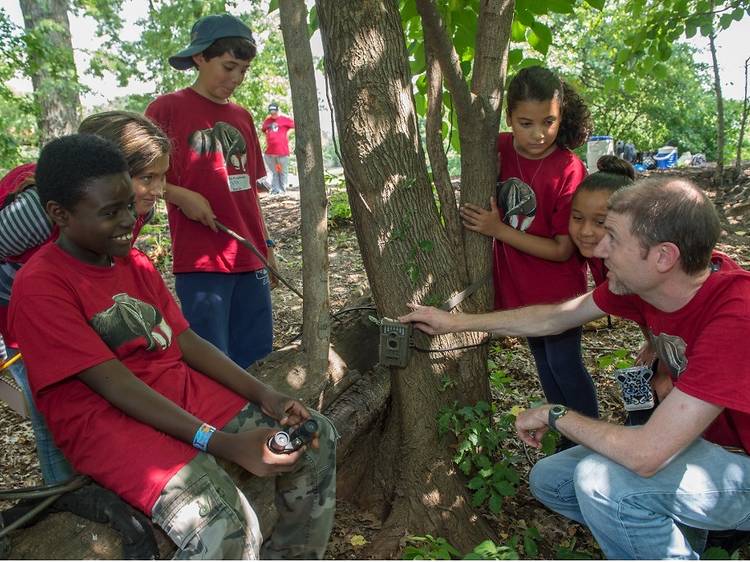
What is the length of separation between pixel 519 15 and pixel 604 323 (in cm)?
262

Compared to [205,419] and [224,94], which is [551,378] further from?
[224,94]

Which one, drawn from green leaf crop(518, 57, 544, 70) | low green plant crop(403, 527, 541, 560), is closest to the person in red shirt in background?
green leaf crop(518, 57, 544, 70)

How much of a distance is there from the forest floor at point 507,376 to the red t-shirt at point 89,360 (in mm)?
1196

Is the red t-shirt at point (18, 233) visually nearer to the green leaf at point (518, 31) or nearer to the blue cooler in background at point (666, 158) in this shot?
the green leaf at point (518, 31)

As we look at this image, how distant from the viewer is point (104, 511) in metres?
1.79

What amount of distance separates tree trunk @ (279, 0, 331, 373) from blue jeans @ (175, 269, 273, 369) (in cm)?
49

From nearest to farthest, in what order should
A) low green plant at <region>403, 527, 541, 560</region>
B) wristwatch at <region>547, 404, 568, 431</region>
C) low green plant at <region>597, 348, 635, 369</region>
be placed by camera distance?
1. wristwatch at <region>547, 404, 568, 431</region>
2. low green plant at <region>403, 527, 541, 560</region>
3. low green plant at <region>597, 348, 635, 369</region>

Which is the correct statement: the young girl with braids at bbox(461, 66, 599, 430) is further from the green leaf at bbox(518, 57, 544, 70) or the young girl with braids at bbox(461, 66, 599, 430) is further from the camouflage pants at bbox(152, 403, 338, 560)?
the camouflage pants at bbox(152, 403, 338, 560)

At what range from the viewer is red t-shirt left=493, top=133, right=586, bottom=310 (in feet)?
9.60

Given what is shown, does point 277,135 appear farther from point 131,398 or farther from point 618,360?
point 131,398

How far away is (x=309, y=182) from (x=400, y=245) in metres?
0.48

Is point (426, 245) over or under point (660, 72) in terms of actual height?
under

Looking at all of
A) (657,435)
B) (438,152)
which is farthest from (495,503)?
(438,152)

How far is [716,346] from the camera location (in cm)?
197
